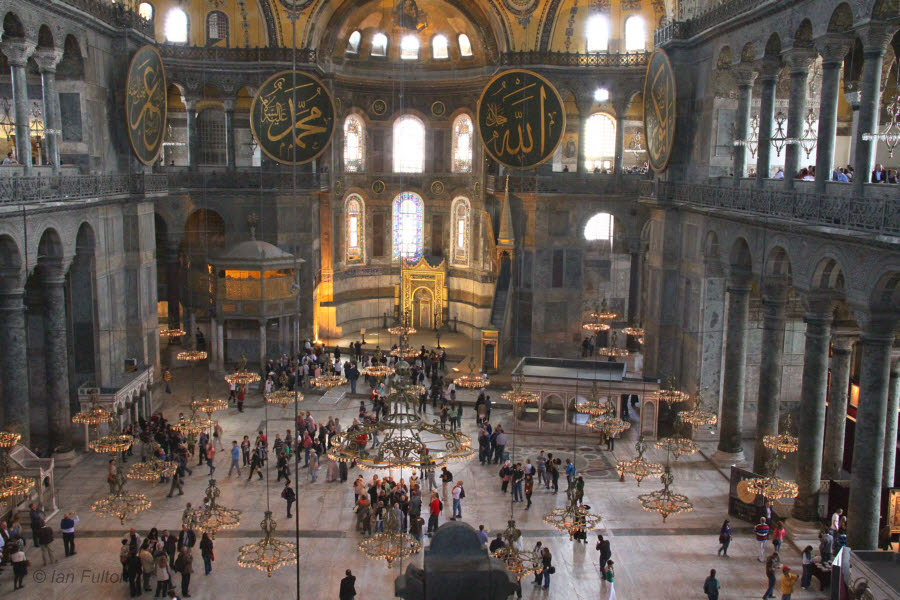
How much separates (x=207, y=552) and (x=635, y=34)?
17214 millimetres

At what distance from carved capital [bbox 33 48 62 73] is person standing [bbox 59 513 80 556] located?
792cm

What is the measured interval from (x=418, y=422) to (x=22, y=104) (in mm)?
10185

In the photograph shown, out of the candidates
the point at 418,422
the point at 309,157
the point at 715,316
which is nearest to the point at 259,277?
the point at 309,157

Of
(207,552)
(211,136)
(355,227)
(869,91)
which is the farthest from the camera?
(355,227)

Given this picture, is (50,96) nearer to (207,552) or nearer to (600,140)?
(207,552)

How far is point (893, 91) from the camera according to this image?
15586 mm

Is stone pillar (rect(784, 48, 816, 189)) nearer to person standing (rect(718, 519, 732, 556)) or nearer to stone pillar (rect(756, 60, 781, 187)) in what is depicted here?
stone pillar (rect(756, 60, 781, 187))

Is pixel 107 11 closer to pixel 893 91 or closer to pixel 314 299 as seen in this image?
pixel 314 299

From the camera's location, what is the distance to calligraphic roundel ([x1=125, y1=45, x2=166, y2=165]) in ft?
54.3

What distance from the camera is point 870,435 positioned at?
11461mm

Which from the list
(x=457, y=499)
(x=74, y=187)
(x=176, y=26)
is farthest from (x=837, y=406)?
(x=176, y=26)

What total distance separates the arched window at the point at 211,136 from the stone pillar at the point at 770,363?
16291 mm

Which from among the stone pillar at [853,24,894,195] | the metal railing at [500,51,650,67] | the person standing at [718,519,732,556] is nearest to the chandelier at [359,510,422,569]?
the person standing at [718,519,732,556]

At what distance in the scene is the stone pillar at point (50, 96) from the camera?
15.1 meters
